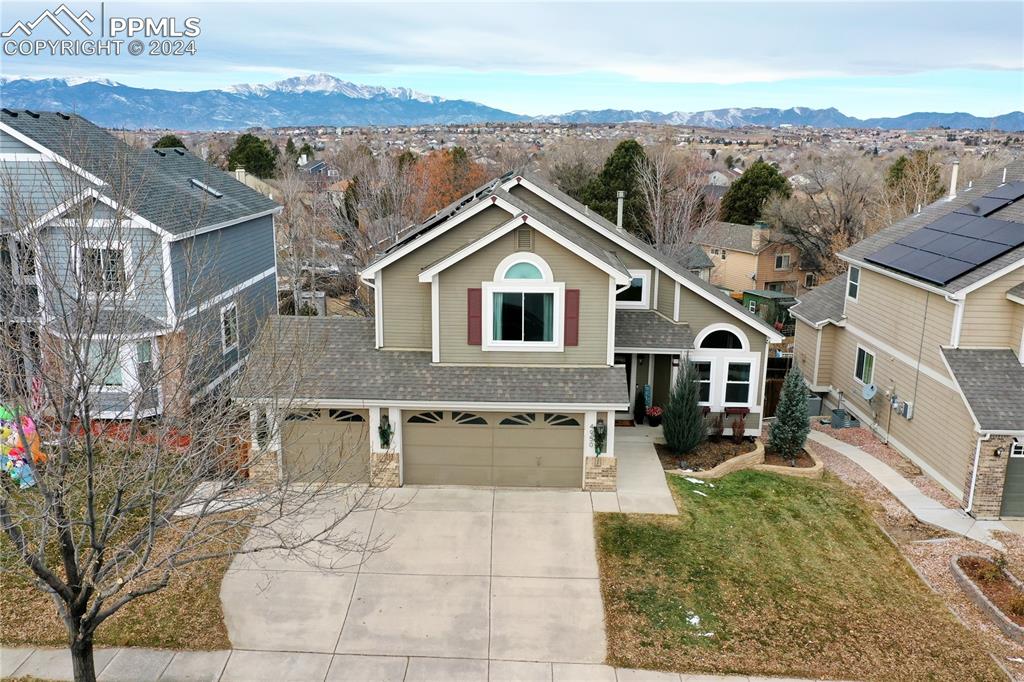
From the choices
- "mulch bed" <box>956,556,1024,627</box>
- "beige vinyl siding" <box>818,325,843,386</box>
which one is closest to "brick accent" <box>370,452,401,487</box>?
"mulch bed" <box>956,556,1024,627</box>

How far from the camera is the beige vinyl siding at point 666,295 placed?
20781 mm

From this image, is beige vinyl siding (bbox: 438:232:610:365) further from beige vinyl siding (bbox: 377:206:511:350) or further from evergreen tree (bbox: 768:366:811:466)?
evergreen tree (bbox: 768:366:811:466)

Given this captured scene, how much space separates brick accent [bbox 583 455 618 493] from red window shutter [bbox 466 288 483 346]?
380 centimetres

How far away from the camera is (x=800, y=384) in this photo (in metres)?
19.7

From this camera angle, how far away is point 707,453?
64.7ft

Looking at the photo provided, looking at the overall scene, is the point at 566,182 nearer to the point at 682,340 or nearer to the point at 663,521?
the point at 682,340

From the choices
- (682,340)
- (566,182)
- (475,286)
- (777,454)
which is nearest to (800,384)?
(777,454)

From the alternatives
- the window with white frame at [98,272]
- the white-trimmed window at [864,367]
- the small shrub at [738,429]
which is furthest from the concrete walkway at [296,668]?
the white-trimmed window at [864,367]

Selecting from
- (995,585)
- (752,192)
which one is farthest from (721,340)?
(752,192)

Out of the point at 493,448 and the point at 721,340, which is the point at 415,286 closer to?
the point at 493,448

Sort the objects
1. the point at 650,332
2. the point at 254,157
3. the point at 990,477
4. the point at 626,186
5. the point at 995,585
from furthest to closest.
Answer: the point at 254,157 → the point at 626,186 → the point at 650,332 → the point at 990,477 → the point at 995,585

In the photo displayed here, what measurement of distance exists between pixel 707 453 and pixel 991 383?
21.9ft

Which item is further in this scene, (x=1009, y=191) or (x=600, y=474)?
(x=1009, y=191)

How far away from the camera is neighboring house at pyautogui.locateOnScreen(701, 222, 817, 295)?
44.9 meters
